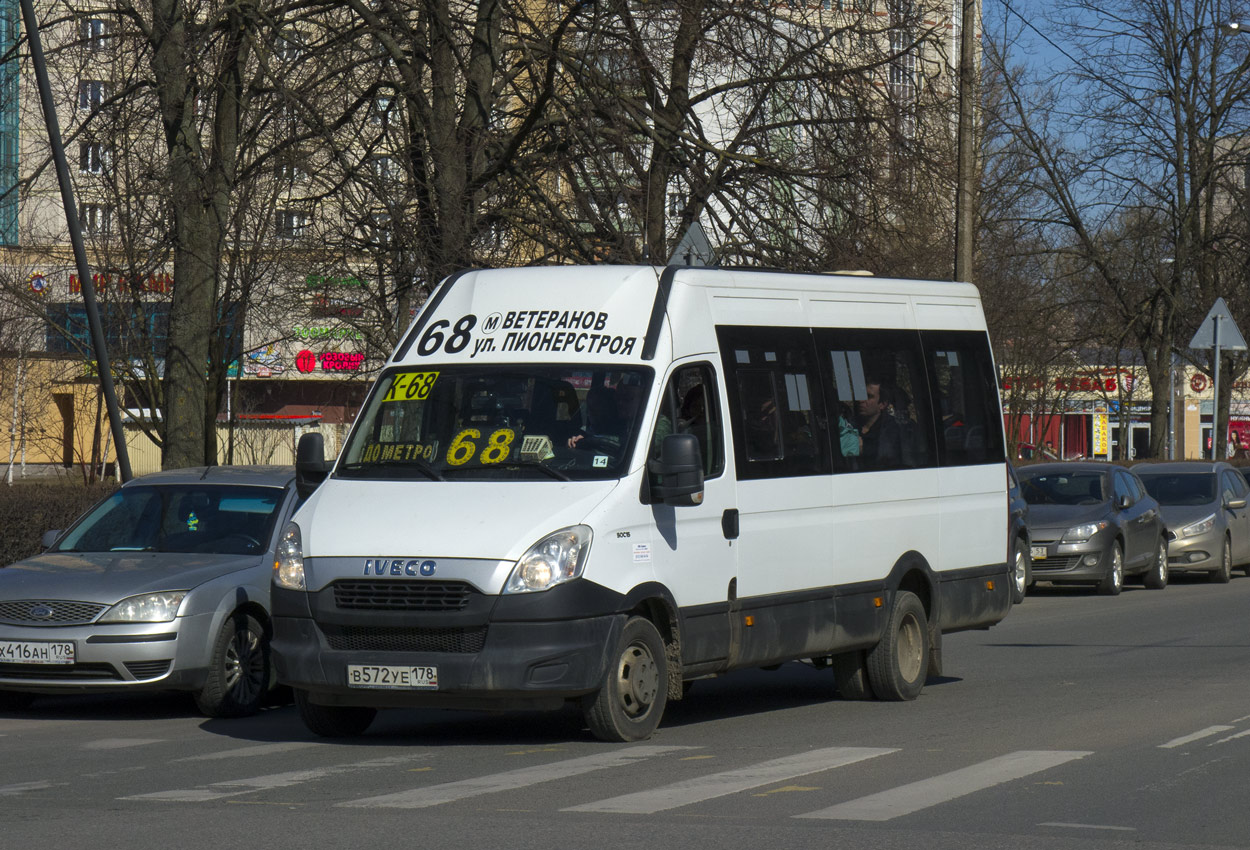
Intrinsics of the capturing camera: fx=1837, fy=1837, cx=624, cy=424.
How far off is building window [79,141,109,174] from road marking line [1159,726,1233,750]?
12803mm

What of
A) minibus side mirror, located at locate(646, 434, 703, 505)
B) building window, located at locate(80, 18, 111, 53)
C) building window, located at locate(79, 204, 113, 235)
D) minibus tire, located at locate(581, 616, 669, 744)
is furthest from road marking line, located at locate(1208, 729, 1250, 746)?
building window, located at locate(79, 204, 113, 235)

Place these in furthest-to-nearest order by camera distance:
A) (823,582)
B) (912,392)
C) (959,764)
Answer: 1. (912,392)
2. (823,582)
3. (959,764)

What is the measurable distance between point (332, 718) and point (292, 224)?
12945 mm

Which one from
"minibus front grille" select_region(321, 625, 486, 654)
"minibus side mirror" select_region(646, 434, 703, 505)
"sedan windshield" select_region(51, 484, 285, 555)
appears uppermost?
"minibus side mirror" select_region(646, 434, 703, 505)

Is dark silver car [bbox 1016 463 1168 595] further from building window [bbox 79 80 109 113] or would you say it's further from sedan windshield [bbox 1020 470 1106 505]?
building window [bbox 79 80 109 113]

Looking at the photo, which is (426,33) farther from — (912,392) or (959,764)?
(959,764)

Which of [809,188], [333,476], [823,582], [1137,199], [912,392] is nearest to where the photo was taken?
[333,476]

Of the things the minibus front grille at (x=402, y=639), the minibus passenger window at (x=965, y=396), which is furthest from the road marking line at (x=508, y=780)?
the minibus passenger window at (x=965, y=396)

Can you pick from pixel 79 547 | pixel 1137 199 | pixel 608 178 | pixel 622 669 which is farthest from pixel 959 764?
pixel 1137 199

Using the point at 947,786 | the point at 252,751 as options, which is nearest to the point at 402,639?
the point at 252,751

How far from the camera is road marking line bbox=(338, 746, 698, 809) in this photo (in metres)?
7.74

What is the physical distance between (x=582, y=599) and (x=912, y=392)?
3.85m

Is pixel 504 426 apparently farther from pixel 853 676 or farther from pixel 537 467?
pixel 853 676

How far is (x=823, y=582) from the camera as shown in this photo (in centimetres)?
1093
